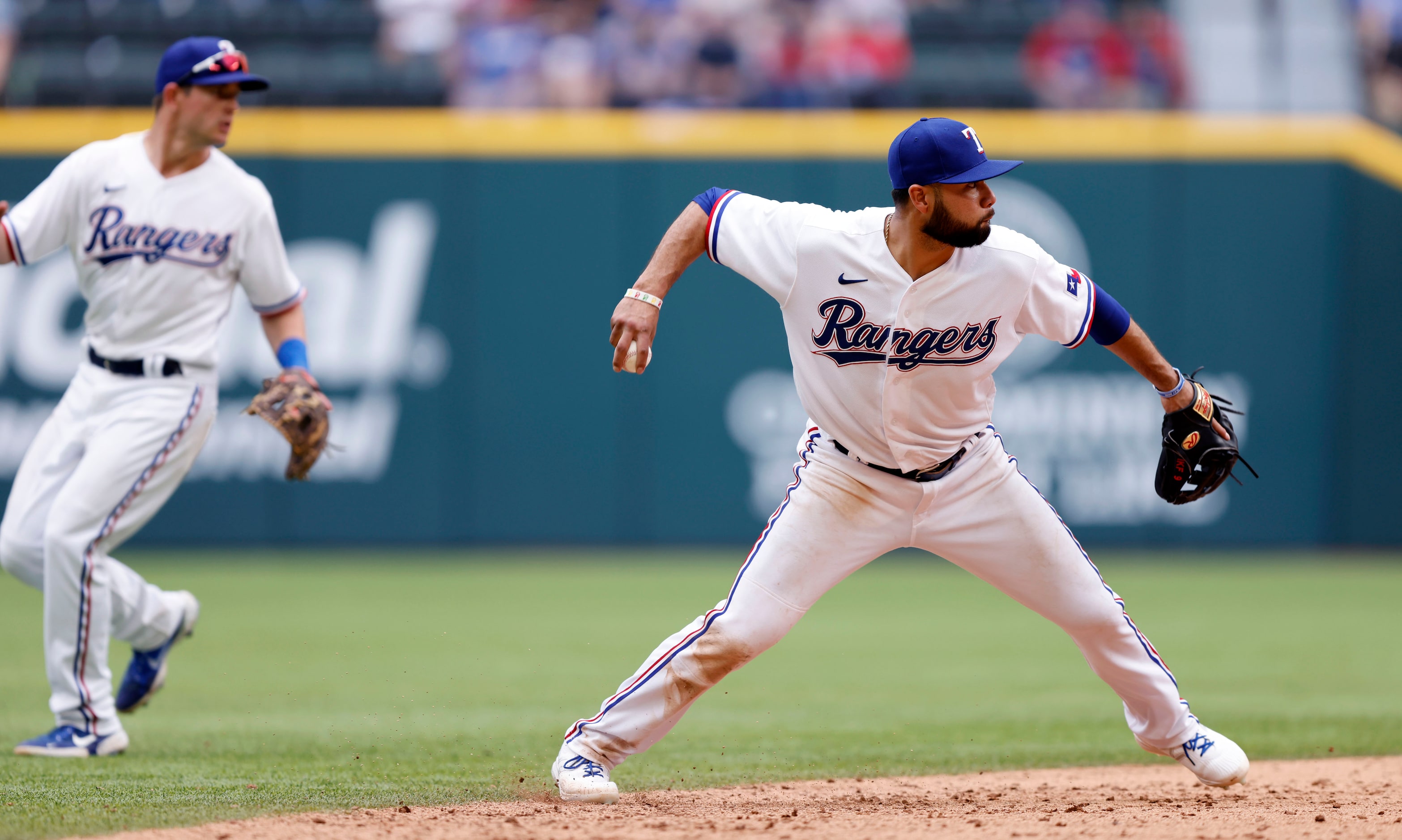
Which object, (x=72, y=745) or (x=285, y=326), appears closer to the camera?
(x=72, y=745)

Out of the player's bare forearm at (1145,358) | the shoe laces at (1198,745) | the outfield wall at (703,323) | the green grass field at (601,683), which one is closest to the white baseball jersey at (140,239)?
the green grass field at (601,683)

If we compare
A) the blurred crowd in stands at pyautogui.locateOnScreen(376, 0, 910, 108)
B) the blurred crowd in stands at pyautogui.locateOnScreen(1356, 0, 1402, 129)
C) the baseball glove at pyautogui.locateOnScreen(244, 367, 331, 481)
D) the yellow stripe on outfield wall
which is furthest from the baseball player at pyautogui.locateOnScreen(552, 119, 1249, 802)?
the blurred crowd in stands at pyautogui.locateOnScreen(1356, 0, 1402, 129)

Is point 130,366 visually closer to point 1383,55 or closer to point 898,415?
point 898,415

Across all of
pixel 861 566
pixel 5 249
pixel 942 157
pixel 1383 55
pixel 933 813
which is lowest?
pixel 933 813

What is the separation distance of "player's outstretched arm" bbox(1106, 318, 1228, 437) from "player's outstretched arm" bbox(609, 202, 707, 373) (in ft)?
3.88

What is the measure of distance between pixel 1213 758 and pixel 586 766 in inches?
70.7

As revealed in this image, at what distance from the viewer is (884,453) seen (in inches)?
155

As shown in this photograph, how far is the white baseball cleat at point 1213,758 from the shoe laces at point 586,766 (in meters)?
1.61

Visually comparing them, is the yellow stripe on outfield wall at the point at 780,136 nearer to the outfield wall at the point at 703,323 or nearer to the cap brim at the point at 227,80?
the outfield wall at the point at 703,323

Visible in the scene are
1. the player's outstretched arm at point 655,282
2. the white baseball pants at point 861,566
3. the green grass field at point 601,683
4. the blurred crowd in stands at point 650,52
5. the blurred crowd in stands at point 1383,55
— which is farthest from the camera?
the blurred crowd in stands at point 1383,55

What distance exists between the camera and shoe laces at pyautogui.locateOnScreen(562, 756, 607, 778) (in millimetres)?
3928

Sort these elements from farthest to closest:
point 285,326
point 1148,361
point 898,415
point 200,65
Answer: point 285,326 → point 200,65 → point 1148,361 → point 898,415

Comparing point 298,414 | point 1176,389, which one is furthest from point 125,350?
point 1176,389

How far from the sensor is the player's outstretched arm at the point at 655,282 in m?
3.57
